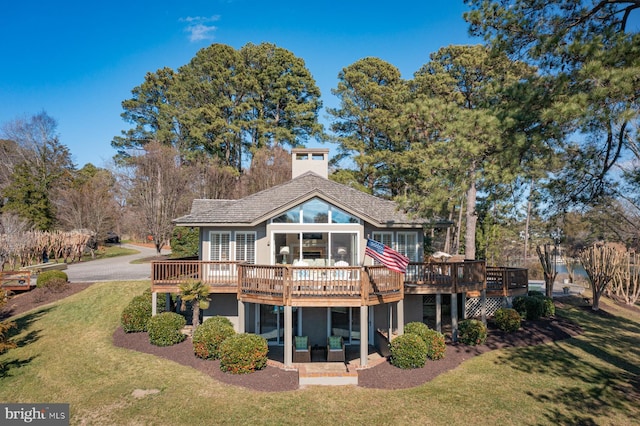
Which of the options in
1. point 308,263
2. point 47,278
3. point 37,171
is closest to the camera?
point 308,263

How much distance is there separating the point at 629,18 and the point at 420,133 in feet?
46.3

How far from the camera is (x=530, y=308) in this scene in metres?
17.4

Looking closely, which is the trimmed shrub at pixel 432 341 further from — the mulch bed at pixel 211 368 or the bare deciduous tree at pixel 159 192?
the bare deciduous tree at pixel 159 192

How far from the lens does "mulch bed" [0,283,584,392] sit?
36.7ft

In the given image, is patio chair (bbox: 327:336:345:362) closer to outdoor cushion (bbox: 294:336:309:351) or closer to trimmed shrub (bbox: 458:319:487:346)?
outdoor cushion (bbox: 294:336:309:351)

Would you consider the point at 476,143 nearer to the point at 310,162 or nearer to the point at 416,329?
the point at 416,329

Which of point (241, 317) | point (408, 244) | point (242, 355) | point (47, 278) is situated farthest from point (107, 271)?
point (408, 244)

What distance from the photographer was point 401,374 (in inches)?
464

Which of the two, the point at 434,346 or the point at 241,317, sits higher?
the point at 241,317

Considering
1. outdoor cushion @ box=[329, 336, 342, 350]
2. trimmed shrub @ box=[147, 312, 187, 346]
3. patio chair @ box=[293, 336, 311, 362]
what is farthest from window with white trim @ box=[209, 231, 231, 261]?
outdoor cushion @ box=[329, 336, 342, 350]

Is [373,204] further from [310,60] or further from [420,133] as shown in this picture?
[310,60]

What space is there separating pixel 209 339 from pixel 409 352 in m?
7.28

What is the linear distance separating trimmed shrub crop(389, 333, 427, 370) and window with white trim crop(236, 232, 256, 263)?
7296mm

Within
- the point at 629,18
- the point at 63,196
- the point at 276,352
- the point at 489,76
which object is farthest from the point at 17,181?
the point at 629,18
